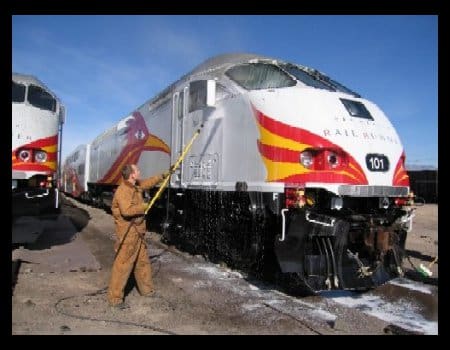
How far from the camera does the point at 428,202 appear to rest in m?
29.3

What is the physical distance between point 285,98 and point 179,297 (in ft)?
9.24

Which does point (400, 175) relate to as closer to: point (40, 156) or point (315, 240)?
point (315, 240)

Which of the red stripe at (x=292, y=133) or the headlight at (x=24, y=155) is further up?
the red stripe at (x=292, y=133)

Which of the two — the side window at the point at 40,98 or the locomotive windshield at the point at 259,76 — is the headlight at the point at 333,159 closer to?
the locomotive windshield at the point at 259,76

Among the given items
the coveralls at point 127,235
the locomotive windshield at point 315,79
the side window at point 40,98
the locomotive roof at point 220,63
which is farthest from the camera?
the side window at point 40,98

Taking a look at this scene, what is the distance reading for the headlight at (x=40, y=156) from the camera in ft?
27.3

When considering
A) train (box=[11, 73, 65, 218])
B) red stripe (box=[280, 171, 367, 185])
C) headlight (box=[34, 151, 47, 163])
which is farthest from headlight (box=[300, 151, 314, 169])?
headlight (box=[34, 151, 47, 163])

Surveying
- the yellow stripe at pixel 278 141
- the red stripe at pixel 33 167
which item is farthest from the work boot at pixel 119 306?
the red stripe at pixel 33 167

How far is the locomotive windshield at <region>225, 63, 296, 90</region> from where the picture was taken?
21.9ft

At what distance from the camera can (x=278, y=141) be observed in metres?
5.68

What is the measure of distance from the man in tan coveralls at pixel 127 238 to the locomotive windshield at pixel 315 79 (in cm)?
292

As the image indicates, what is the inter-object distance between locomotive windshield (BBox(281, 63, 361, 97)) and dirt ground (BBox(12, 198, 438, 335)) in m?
3.00

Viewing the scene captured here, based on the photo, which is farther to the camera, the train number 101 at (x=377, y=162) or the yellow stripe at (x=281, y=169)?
the train number 101 at (x=377, y=162)

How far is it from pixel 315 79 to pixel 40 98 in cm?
532
